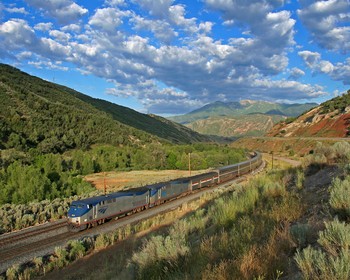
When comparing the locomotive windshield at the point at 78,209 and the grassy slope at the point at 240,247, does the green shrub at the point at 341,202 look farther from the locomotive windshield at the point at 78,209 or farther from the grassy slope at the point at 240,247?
the locomotive windshield at the point at 78,209

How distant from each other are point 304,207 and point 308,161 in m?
11.0

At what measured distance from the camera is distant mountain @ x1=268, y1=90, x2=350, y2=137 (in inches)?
3630

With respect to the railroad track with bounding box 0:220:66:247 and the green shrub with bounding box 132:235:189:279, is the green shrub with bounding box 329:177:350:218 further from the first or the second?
the railroad track with bounding box 0:220:66:247

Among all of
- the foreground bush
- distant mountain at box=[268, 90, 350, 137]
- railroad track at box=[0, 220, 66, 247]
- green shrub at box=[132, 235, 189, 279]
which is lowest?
railroad track at box=[0, 220, 66, 247]

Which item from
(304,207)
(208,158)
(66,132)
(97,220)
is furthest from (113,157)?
(304,207)

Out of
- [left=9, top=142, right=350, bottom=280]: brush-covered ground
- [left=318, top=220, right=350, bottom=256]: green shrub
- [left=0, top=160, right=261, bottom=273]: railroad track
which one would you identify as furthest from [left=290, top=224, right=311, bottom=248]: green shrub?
[left=0, top=160, right=261, bottom=273]: railroad track

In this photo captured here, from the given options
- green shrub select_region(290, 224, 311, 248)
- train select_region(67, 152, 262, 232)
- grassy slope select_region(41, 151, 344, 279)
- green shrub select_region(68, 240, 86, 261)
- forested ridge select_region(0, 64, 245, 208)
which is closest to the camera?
grassy slope select_region(41, 151, 344, 279)

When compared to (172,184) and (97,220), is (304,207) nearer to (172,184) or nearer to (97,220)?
(97,220)

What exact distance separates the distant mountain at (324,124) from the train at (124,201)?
209 ft

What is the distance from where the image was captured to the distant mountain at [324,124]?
92213mm

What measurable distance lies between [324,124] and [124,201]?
9284 cm

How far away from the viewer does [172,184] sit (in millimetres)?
34531

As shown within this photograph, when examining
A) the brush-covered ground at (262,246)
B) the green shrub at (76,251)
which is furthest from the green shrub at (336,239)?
the green shrub at (76,251)

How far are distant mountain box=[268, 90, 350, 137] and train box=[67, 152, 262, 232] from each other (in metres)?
63.7
